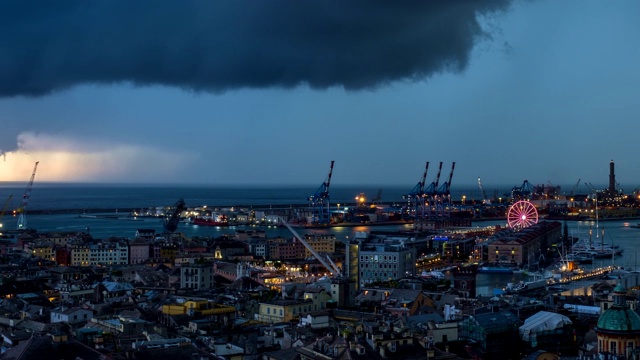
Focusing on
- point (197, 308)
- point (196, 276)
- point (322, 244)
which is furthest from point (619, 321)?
point (322, 244)

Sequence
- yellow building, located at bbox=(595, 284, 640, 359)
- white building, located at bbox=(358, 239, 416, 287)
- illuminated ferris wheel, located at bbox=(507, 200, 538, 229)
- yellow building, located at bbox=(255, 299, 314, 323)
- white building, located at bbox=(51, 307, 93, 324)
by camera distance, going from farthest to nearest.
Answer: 1. illuminated ferris wheel, located at bbox=(507, 200, 538, 229)
2. white building, located at bbox=(358, 239, 416, 287)
3. yellow building, located at bbox=(255, 299, 314, 323)
4. white building, located at bbox=(51, 307, 93, 324)
5. yellow building, located at bbox=(595, 284, 640, 359)

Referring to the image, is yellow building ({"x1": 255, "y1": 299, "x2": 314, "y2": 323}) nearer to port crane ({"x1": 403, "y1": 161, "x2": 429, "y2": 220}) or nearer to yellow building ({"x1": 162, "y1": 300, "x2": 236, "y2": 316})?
yellow building ({"x1": 162, "y1": 300, "x2": 236, "y2": 316})

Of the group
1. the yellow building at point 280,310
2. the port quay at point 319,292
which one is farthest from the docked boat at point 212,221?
the yellow building at point 280,310

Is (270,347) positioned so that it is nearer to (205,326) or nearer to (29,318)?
(205,326)

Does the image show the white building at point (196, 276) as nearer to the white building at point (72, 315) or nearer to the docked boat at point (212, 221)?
the white building at point (72, 315)

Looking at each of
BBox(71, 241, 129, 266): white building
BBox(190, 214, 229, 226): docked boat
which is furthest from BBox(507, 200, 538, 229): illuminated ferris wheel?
BBox(71, 241, 129, 266): white building

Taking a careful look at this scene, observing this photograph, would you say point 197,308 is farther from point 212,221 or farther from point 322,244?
point 212,221
